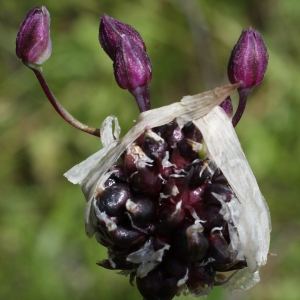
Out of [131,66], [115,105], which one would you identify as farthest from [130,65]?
[115,105]

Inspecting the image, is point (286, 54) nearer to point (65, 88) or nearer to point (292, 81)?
point (292, 81)

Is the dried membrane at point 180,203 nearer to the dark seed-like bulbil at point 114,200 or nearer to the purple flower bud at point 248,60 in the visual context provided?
the dark seed-like bulbil at point 114,200

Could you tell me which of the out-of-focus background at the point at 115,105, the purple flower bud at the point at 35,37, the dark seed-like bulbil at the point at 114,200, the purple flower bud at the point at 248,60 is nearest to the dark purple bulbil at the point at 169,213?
the dark seed-like bulbil at the point at 114,200

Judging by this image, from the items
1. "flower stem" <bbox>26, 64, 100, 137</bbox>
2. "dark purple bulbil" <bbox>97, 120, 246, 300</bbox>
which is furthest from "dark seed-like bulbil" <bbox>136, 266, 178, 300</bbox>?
"flower stem" <bbox>26, 64, 100, 137</bbox>

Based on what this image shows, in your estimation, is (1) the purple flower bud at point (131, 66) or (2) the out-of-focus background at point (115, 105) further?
(2) the out-of-focus background at point (115, 105)

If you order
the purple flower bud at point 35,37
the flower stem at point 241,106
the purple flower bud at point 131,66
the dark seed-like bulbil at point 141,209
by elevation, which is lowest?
the dark seed-like bulbil at point 141,209

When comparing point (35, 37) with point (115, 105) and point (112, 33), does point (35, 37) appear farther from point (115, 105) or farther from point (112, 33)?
point (115, 105)

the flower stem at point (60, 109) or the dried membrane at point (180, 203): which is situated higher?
the flower stem at point (60, 109)
